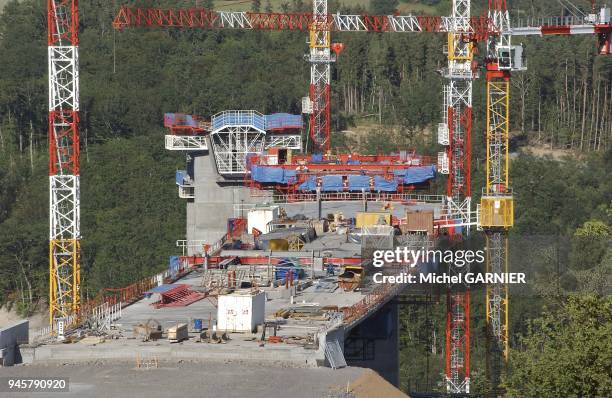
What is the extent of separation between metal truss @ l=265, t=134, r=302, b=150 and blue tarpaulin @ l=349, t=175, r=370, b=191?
25.3ft

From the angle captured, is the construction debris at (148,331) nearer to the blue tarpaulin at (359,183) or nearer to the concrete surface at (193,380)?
the concrete surface at (193,380)

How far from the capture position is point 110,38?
200 m

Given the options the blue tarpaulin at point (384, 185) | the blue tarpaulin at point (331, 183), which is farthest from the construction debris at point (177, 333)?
the blue tarpaulin at point (384, 185)

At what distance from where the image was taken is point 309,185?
108m

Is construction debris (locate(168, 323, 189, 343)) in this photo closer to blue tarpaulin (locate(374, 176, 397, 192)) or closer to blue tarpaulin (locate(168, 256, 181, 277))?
blue tarpaulin (locate(168, 256, 181, 277))

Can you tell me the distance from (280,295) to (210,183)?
45.1m

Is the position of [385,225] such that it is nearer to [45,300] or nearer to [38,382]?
[38,382]

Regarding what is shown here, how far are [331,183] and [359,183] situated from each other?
1660mm

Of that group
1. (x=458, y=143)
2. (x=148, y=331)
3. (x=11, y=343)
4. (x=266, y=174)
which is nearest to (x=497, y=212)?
(x=458, y=143)

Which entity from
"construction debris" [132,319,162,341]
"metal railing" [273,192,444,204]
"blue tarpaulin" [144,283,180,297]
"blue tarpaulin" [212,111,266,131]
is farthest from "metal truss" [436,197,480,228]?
"construction debris" [132,319,162,341]

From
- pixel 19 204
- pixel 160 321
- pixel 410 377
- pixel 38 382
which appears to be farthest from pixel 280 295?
pixel 19 204

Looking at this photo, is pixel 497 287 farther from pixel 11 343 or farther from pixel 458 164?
pixel 11 343

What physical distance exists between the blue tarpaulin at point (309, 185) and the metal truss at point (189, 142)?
22.8 feet

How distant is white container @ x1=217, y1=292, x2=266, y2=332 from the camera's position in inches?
2276
